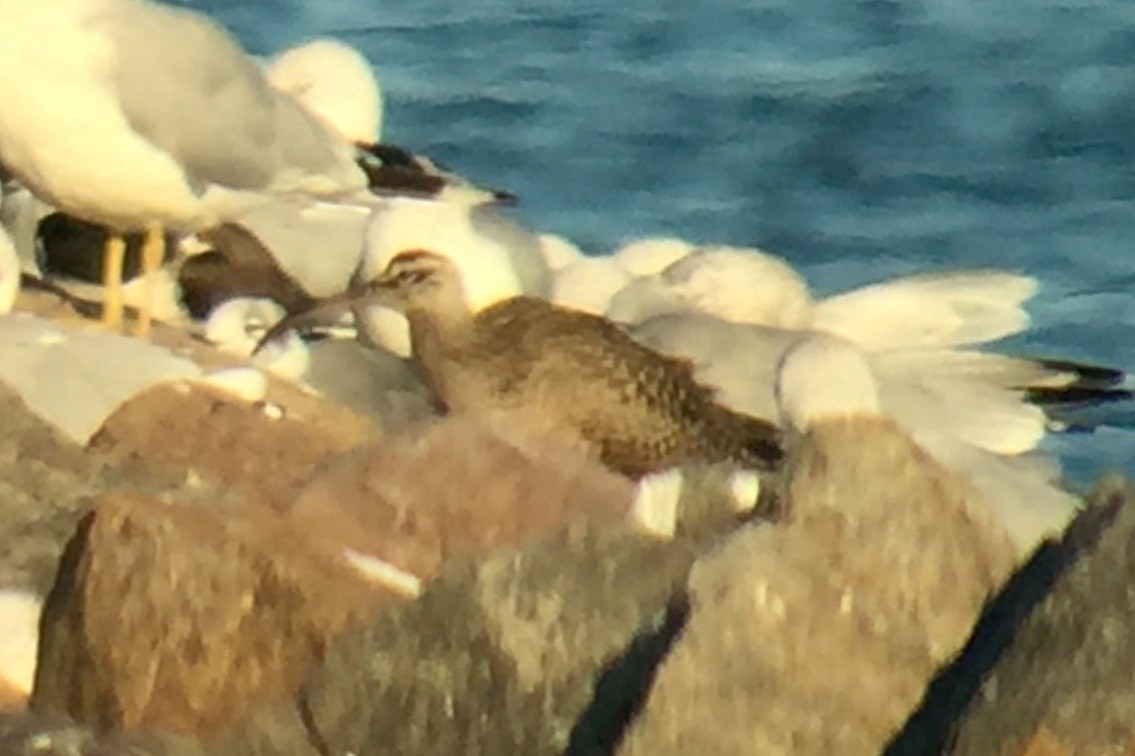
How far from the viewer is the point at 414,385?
320 inches

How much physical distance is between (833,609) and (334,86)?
5881 millimetres

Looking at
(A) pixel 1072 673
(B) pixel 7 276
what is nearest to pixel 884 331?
(B) pixel 7 276

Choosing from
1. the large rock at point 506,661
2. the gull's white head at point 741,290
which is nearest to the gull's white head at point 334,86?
the gull's white head at point 741,290

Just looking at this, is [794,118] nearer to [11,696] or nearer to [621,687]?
[11,696]

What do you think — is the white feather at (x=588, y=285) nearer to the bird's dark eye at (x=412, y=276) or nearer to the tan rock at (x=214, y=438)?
the bird's dark eye at (x=412, y=276)

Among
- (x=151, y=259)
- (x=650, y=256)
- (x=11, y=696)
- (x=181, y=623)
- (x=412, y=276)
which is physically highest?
(x=181, y=623)

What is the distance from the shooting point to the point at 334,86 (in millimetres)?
10047

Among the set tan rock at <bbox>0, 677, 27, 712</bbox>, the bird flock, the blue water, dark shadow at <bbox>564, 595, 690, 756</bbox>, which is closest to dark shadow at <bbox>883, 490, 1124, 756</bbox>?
dark shadow at <bbox>564, 595, 690, 756</bbox>

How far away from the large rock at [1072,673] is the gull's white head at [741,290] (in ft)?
14.8

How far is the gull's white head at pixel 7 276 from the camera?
→ 7613 millimetres

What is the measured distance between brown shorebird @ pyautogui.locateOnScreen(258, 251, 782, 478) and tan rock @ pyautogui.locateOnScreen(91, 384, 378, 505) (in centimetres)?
100

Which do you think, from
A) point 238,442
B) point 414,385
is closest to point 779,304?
point 414,385

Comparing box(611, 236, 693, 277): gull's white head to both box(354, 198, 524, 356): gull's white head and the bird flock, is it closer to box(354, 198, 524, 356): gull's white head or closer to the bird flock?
the bird flock

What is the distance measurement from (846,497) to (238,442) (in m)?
2.02
